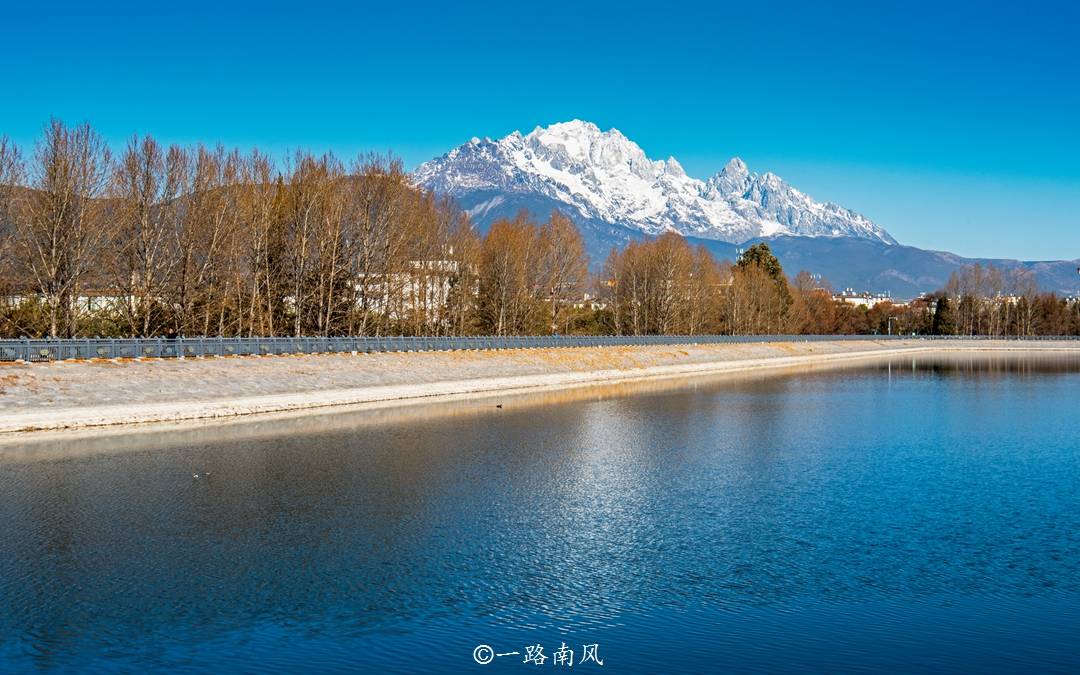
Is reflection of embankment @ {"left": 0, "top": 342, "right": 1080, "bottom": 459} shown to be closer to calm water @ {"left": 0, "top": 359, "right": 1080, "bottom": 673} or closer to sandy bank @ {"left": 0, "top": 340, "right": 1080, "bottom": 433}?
sandy bank @ {"left": 0, "top": 340, "right": 1080, "bottom": 433}

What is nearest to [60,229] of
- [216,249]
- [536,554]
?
[216,249]

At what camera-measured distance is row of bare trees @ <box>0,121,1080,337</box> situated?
51469 millimetres

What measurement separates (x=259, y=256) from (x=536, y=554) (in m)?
51.0

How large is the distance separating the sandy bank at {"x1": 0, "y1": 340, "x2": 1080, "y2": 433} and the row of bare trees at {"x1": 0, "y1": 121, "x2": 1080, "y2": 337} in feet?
29.4

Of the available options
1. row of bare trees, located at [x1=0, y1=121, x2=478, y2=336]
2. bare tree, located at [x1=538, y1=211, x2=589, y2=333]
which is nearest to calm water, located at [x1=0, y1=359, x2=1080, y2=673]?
row of bare trees, located at [x1=0, y1=121, x2=478, y2=336]

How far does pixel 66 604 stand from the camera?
1555 cm

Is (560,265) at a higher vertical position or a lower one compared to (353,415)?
higher

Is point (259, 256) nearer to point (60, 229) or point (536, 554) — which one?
point (60, 229)

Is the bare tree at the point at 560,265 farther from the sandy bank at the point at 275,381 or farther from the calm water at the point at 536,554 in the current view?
the calm water at the point at 536,554

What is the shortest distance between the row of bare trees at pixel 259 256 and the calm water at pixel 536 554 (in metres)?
22.0

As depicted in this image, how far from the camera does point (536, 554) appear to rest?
746 inches

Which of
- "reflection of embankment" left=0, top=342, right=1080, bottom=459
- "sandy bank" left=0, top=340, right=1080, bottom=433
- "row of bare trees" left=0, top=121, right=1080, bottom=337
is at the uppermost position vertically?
"row of bare trees" left=0, top=121, right=1080, bottom=337

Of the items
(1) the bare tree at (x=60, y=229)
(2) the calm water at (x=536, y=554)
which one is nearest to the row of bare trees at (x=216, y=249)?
(1) the bare tree at (x=60, y=229)

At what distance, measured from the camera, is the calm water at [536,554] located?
1368 cm
